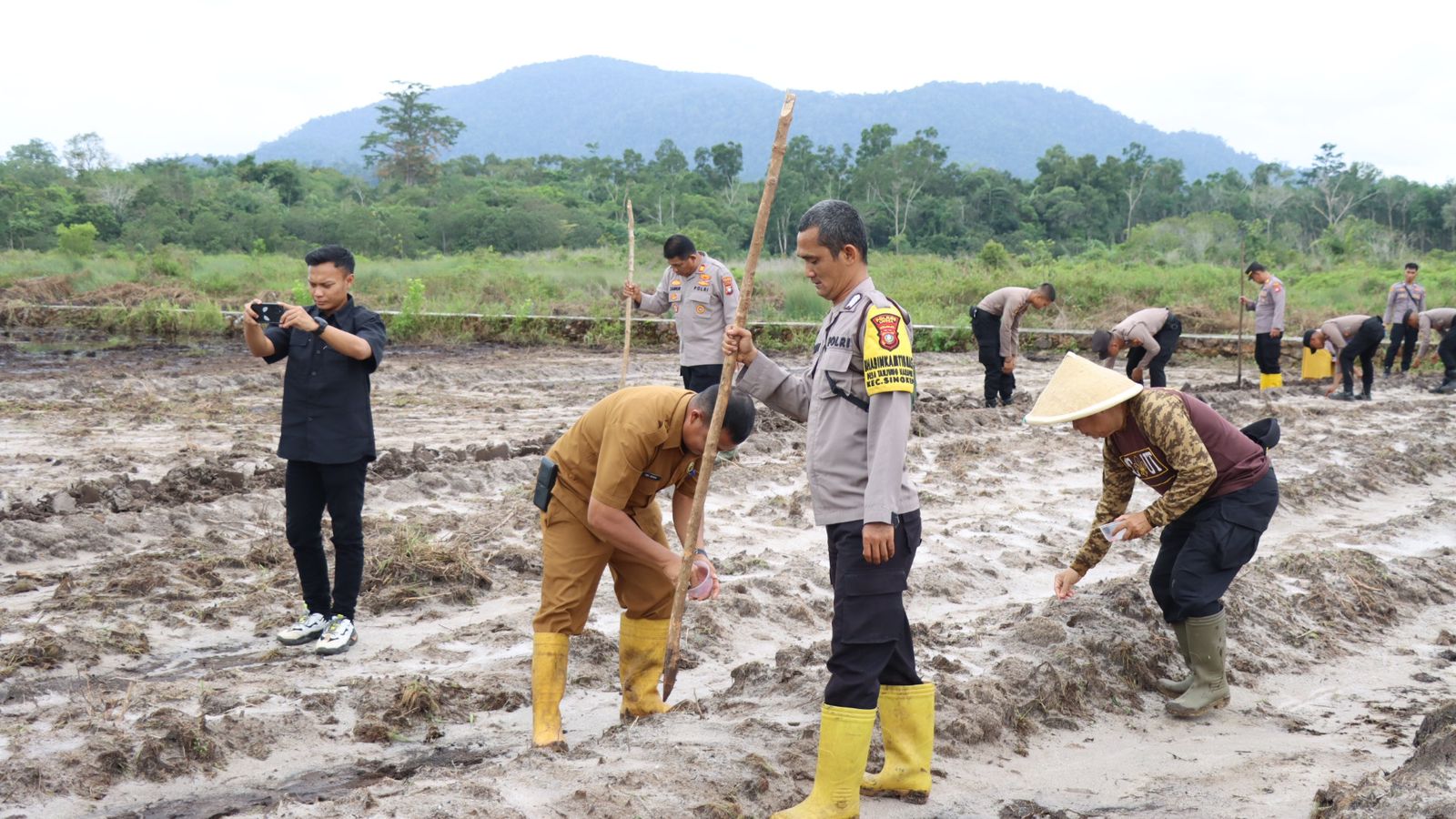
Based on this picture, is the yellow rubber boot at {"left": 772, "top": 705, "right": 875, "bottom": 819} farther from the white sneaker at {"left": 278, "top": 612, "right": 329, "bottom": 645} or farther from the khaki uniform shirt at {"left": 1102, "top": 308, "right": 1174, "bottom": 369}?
the khaki uniform shirt at {"left": 1102, "top": 308, "right": 1174, "bottom": 369}

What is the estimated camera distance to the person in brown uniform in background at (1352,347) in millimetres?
13328

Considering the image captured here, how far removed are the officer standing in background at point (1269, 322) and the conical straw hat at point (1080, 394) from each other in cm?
1031

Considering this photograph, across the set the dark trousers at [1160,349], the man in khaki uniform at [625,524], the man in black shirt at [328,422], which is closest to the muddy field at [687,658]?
the man in khaki uniform at [625,524]

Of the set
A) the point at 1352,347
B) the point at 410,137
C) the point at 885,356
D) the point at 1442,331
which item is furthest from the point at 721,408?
the point at 410,137

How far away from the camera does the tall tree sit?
70375 mm

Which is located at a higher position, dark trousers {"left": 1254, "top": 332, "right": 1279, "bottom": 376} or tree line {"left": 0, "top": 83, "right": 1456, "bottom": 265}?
tree line {"left": 0, "top": 83, "right": 1456, "bottom": 265}

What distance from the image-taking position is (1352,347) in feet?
44.0

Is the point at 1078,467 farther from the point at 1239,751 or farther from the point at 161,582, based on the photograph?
the point at 161,582

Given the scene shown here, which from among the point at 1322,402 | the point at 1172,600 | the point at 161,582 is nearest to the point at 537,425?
the point at 161,582

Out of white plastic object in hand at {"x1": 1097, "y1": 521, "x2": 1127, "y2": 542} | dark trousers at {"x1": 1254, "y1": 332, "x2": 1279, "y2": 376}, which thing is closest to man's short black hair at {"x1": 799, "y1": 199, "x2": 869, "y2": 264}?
white plastic object in hand at {"x1": 1097, "y1": 521, "x2": 1127, "y2": 542}

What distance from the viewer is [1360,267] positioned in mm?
26938

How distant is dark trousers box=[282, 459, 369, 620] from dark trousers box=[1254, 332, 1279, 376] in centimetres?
1197

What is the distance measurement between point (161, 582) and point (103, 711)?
156cm

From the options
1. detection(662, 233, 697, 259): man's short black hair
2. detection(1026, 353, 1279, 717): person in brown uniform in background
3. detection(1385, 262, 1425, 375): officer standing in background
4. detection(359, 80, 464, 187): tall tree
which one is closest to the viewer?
detection(1026, 353, 1279, 717): person in brown uniform in background
